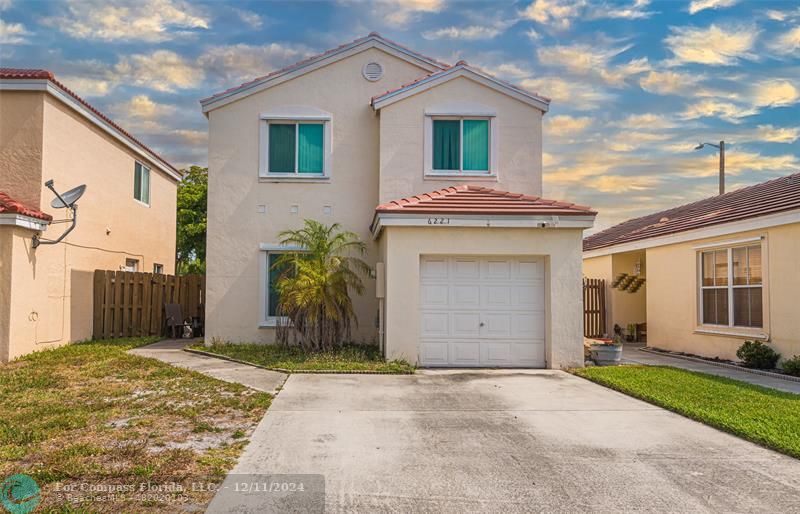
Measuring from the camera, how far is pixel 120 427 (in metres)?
6.28

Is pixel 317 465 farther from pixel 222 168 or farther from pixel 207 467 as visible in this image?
pixel 222 168

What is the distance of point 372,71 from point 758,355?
1092cm

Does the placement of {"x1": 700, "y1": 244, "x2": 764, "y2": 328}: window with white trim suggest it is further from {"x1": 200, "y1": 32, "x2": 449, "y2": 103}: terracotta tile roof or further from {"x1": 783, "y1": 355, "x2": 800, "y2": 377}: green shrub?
{"x1": 200, "y1": 32, "x2": 449, "y2": 103}: terracotta tile roof

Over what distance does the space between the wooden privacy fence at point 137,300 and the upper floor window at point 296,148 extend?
5.99 metres

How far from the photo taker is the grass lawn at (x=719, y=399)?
20.2ft

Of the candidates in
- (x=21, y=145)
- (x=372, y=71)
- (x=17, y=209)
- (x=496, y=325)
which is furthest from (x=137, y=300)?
(x=496, y=325)

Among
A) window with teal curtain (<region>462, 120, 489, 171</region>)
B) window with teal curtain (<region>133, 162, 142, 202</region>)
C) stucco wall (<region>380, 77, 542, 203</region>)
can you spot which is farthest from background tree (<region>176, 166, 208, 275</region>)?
window with teal curtain (<region>462, 120, 489, 171</region>)

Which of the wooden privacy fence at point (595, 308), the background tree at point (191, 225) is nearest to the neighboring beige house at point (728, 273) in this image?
the wooden privacy fence at point (595, 308)

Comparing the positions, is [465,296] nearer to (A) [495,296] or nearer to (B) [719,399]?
(A) [495,296]

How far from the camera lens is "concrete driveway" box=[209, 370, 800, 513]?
4.31 meters

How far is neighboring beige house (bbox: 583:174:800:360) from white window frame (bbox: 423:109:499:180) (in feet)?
16.7

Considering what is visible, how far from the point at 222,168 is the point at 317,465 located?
400 inches

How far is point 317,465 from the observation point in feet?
16.6

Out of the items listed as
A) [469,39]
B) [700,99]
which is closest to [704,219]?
[700,99]
